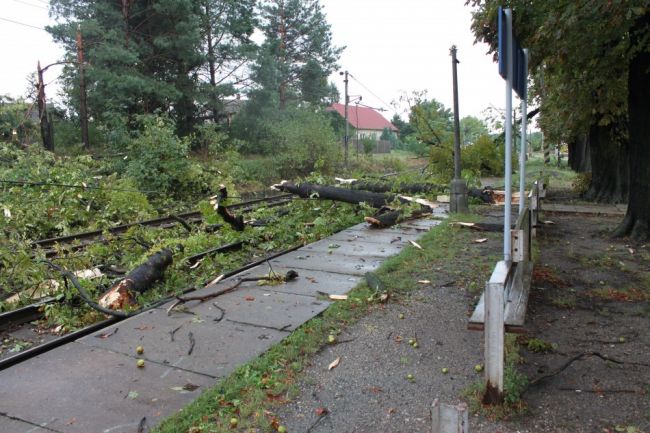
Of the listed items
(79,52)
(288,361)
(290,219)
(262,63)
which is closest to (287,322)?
(288,361)

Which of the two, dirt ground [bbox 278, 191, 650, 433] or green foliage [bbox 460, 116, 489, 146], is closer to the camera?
dirt ground [bbox 278, 191, 650, 433]

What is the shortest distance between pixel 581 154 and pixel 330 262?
22.7m

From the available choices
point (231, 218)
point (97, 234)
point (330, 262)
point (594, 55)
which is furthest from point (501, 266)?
point (97, 234)

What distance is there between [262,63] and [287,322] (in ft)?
93.9

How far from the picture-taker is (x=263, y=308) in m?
6.05

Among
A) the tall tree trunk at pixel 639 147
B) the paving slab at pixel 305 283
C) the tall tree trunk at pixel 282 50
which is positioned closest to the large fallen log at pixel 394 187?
the tall tree trunk at pixel 639 147

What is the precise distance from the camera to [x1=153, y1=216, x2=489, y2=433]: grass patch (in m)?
3.49

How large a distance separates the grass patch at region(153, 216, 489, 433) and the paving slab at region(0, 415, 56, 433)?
0.83 metres

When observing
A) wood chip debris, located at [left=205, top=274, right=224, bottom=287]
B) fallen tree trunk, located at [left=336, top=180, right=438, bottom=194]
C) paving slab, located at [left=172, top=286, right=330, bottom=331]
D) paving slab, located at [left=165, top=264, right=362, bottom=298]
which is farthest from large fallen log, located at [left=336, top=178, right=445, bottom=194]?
paving slab, located at [left=172, top=286, right=330, bottom=331]

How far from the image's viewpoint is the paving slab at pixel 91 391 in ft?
11.7

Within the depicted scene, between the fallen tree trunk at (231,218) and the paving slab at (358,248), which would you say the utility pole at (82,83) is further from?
the paving slab at (358,248)

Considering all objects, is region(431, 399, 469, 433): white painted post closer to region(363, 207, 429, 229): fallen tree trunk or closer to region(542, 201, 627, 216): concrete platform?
region(363, 207, 429, 229): fallen tree trunk

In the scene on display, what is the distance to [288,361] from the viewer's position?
14.8 feet

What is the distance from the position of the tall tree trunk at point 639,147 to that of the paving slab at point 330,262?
4.90 metres
